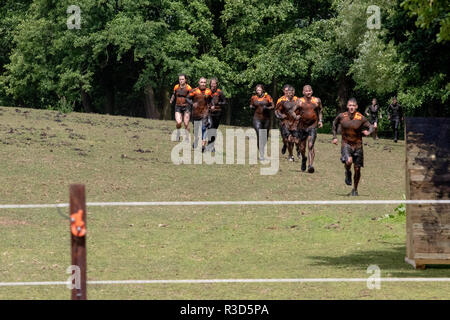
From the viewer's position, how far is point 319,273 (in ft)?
41.1

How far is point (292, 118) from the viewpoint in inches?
995

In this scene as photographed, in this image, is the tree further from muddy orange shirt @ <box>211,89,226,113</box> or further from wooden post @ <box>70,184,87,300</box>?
muddy orange shirt @ <box>211,89,226,113</box>

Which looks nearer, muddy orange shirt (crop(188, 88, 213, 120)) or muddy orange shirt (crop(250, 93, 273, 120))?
muddy orange shirt (crop(250, 93, 273, 120))

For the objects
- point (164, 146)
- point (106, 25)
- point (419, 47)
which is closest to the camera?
point (419, 47)

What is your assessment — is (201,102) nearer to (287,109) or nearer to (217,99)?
(217,99)

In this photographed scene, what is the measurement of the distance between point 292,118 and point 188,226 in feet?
27.4

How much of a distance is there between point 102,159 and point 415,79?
1139 centimetres

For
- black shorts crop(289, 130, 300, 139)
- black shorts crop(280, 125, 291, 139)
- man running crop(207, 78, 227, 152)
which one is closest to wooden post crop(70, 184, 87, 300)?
black shorts crop(289, 130, 300, 139)

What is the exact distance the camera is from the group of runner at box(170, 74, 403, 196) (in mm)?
20500

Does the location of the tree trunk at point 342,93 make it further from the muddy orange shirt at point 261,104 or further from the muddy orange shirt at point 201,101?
the muddy orange shirt at point 201,101

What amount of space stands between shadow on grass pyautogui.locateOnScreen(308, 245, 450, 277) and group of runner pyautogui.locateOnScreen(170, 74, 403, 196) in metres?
5.35

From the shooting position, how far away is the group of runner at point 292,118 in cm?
2050
